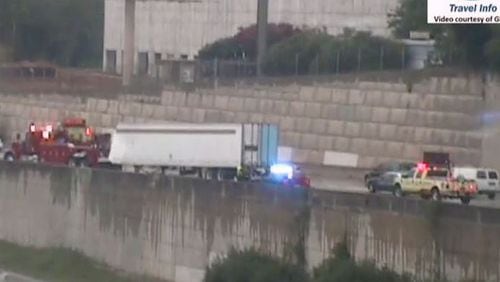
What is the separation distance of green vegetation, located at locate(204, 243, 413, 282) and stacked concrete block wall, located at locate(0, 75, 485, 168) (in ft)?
66.7

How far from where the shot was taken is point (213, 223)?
4228cm

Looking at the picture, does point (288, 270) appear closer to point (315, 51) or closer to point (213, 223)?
point (213, 223)

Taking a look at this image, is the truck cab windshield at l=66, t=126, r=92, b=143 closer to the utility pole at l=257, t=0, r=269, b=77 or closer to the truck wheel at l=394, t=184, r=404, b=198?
the utility pole at l=257, t=0, r=269, b=77

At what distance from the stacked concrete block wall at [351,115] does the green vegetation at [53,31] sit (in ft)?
131

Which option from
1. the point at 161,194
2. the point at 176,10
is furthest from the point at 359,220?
the point at 176,10

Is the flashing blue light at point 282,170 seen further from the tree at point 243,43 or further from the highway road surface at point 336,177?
the tree at point 243,43

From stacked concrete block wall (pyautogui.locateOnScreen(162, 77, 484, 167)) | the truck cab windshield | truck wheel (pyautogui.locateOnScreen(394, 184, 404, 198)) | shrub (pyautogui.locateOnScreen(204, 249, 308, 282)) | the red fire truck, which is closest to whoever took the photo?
shrub (pyautogui.locateOnScreen(204, 249, 308, 282))

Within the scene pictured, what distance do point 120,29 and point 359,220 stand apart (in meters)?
70.0

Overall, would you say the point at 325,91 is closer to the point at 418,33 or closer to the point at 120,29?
the point at 418,33

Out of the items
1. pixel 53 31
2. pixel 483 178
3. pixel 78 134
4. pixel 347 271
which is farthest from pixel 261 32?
pixel 347 271

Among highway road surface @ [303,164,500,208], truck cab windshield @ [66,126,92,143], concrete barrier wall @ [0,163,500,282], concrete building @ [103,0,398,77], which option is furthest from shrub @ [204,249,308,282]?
concrete building @ [103,0,398,77]

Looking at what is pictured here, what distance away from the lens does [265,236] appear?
40.0 m

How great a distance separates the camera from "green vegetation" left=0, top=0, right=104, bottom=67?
378 feet

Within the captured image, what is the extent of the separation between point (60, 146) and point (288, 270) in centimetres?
2712
